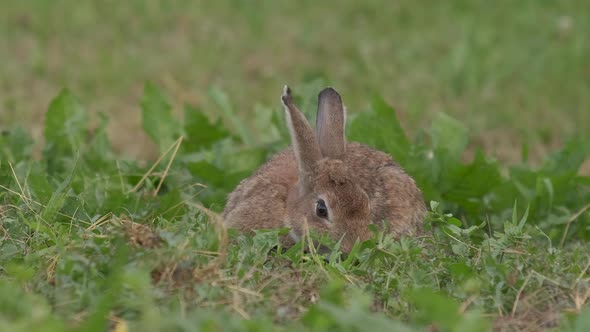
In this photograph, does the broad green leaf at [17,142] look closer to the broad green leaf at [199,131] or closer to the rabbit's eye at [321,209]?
the broad green leaf at [199,131]

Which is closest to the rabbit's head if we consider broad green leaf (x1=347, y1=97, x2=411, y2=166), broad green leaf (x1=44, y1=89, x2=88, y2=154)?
broad green leaf (x1=347, y1=97, x2=411, y2=166)

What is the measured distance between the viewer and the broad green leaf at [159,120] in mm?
7277

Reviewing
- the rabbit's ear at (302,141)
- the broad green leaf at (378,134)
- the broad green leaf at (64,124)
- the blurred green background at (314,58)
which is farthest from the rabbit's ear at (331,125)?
the blurred green background at (314,58)

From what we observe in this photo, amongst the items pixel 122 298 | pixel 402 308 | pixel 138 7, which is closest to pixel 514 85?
pixel 138 7

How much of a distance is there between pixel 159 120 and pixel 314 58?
12.3ft

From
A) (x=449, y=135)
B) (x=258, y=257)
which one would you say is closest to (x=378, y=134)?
(x=449, y=135)

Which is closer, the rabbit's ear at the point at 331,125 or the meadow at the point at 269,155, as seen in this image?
the meadow at the point at 269,155

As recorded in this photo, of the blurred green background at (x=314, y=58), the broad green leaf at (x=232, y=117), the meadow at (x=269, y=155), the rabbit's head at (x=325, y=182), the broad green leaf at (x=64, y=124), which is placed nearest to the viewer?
the meadow at (x=269, y=155)

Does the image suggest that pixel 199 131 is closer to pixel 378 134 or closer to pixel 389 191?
pixel 378 134

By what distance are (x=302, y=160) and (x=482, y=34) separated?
598cm

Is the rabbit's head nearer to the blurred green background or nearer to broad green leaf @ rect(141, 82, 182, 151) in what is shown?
broad green leaf @ rect(141, 82, 182, 151)

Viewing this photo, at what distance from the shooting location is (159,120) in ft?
24.0

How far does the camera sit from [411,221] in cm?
586

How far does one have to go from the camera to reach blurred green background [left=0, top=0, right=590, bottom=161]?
31.9 feet
